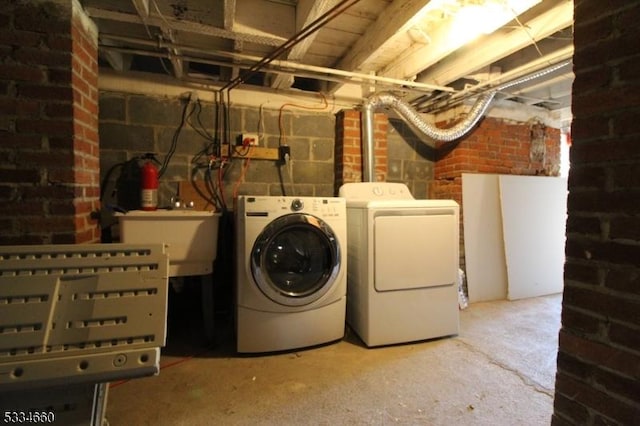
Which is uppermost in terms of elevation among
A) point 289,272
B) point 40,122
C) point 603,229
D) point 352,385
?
point 40,122

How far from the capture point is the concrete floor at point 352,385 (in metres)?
1.42

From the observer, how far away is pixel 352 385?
5.43 feet

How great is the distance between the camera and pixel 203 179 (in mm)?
2594

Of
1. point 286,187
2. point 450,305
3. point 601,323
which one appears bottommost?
point 450,305

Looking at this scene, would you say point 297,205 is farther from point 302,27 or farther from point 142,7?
point 142,7

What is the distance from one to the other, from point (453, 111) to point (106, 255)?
3.22 meters

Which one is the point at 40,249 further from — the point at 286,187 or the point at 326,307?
the point at 286,187

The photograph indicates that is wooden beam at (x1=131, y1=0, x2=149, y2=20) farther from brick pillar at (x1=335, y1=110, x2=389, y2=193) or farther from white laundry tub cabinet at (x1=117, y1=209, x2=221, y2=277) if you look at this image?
brick pillar at (x1=335, y1=110, x2=389, y2=193)

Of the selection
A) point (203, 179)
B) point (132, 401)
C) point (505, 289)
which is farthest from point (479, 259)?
point (132, 401)

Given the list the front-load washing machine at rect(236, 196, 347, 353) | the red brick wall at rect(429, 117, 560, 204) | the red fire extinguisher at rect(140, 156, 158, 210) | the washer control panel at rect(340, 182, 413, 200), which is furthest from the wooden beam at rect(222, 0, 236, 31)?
the red brick wall at rect(429, 117, 560, 204)

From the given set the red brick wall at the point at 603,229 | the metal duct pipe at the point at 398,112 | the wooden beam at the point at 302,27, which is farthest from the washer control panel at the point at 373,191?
the red brick wall at the point at 603,229

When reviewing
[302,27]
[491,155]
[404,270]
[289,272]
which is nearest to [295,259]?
[289,272]

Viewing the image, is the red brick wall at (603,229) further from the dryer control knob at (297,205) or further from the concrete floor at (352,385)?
the dryer control knob at (297,205)

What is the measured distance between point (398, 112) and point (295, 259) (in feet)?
5.40
